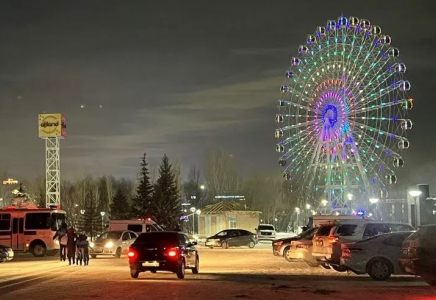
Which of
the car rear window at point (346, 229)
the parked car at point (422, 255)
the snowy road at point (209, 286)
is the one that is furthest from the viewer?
the car rear window at point (346, 229)

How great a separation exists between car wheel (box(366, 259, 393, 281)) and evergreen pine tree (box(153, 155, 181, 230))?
59.0 meters

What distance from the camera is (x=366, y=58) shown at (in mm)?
49188

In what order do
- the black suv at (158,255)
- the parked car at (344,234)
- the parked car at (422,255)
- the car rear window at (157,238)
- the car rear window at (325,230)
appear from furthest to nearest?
1. the car rear window at (325,230)
2. the parked car at (344,234)
3. the car rear window at (157,238)
4. the black suv at (158,255)
5. the parked car at (422,255)

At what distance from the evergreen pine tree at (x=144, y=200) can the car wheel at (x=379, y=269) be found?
196 ft

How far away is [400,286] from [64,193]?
110 meters

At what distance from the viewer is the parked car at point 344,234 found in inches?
910

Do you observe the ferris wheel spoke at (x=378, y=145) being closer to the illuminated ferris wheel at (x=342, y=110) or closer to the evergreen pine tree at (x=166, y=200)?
the illuminated ferris wheel at (x=342, y=110)

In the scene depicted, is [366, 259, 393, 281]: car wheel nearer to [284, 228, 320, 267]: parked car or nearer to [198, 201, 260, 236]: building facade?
[284, 228, 320, 267]: parked car

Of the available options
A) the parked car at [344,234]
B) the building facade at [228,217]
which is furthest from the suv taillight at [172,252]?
the building facade at [228,217]

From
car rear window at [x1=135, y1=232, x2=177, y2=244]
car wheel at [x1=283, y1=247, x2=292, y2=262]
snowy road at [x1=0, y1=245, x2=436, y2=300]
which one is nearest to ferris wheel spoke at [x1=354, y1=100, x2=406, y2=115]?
car wheel at [x1=283, y1=247, x2=292, y2=262]

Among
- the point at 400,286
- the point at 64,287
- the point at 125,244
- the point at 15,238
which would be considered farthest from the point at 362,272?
the point at 15,238

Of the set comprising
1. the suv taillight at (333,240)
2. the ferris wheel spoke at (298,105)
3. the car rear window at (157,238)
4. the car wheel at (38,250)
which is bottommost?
the car wheel at (38,250)

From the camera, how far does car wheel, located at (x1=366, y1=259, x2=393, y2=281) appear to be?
67.8 ft

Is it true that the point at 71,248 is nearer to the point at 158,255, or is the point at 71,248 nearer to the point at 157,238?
the point at 157,238
